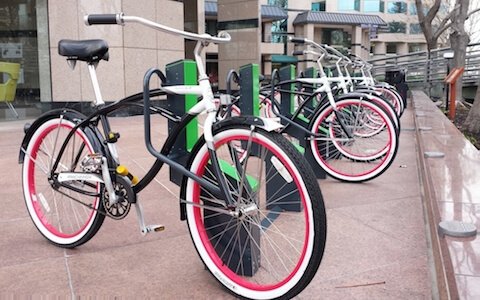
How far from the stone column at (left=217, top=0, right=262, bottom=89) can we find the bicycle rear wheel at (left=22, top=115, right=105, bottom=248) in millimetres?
14095

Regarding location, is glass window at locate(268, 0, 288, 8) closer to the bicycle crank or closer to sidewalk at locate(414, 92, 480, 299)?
sidewalk at locate(414, 92, 480, 299)

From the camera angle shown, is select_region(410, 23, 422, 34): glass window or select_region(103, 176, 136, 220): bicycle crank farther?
select_region(410, 23, 422, 34): glass window

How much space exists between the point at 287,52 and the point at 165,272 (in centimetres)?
4374

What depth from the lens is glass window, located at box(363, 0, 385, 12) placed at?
5547 cm

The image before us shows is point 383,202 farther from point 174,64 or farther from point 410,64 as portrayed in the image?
point 410,64

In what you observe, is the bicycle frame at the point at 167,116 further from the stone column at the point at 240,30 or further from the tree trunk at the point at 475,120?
the stone column at the point at 240,30

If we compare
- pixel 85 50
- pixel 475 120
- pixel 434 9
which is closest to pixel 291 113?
pixel 85 50

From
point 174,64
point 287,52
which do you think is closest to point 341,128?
point 174,64

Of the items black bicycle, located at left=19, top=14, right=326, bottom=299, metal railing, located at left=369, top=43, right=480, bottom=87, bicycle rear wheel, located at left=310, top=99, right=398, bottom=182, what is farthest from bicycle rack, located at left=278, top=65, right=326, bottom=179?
metal railing, located at left=369, top=43, right=480, bottom=87

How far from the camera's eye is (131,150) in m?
6.53

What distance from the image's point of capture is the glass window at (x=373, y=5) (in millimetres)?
55469

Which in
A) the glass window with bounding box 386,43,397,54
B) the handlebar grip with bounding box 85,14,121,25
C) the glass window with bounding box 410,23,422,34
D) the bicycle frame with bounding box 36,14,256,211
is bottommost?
the bicycle frame with bounding box 36,14,256,211

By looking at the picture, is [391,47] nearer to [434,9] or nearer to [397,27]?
[397,27]

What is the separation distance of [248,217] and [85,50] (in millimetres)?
1461
